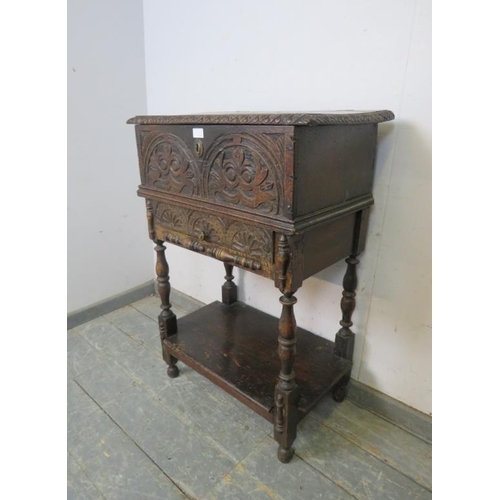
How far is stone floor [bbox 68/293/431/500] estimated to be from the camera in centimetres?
108

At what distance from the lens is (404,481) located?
1092mm

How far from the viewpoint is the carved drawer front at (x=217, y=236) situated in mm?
979

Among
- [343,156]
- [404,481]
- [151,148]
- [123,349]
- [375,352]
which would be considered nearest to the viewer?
[343,156]

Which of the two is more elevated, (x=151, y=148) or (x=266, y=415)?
(x=151, y=148)

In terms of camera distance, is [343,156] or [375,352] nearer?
[343,156]

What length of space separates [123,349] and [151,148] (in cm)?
101

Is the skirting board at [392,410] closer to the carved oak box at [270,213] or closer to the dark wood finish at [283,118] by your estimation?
the carved oak box at [270,213]

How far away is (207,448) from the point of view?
1.21 metres

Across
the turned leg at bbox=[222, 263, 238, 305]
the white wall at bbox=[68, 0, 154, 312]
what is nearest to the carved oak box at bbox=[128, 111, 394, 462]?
the turned leg at bbox=[222, 263, 238, 305]

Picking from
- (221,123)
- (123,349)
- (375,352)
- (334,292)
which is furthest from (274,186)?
(123,349)

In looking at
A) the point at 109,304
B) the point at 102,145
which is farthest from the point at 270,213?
the point at 109,304

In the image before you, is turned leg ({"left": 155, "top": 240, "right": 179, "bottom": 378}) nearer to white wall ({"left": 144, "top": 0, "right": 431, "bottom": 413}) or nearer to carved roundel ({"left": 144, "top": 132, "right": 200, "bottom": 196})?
carved roundel ({"left": 144, "top": 132, "right": 200, "bottom": 196})

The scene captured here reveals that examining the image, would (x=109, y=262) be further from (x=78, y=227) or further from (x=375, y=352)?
(x=375, y=352)

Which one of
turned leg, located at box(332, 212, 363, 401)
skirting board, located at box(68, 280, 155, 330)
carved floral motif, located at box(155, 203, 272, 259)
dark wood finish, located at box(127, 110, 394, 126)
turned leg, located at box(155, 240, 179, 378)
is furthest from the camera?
skirting board, located at box(68, 280, 155, 330)
